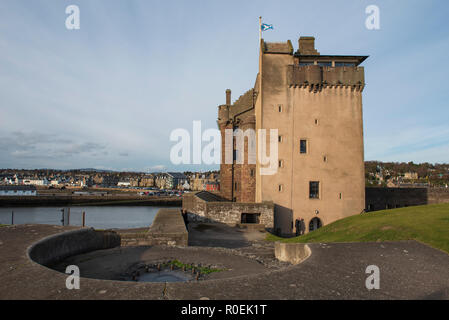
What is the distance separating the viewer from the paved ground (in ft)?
16.3

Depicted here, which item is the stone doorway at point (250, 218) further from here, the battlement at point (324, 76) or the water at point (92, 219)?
the water at point (92, 219)

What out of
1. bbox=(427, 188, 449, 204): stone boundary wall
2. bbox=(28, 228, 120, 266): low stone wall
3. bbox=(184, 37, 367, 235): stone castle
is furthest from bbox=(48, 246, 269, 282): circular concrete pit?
bbox=(427, 188, 449, 204): stone boundary wall

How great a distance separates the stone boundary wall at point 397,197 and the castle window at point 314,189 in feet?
34.9

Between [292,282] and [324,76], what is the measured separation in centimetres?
2479

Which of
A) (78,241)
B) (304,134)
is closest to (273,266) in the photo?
(78,241)

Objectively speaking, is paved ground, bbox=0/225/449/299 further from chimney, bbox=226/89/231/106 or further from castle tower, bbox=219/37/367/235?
chimney, bbox=226/89/231/106

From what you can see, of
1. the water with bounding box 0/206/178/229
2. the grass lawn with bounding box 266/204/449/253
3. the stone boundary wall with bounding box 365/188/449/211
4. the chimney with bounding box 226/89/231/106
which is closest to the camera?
the grass lawn with bounding box 266/204/449/253

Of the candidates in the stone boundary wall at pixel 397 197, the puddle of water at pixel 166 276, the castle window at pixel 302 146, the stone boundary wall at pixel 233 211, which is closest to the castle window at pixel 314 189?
the castle window at pixel 302 146

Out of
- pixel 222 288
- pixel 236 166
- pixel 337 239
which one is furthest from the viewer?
pixel 236 166

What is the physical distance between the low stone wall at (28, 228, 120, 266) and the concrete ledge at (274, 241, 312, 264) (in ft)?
23.9
